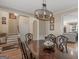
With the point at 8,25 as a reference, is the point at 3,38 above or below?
below

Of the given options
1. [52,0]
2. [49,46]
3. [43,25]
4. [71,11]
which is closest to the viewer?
[49,46]

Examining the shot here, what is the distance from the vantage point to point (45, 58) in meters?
1.63

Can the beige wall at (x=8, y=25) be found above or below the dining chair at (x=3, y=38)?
above

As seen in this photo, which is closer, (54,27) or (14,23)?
(14,23)

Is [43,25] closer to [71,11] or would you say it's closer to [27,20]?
[27,20]

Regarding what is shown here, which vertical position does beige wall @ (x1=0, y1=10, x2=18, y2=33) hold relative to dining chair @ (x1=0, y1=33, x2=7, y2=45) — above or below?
above

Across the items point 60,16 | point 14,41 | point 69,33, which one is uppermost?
point 60,16

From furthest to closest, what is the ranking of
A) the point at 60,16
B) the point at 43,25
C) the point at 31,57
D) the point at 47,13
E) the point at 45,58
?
the point at 43,25
the point at 60,16
the point at 47,13
the point at 31,57
the point at 45,58

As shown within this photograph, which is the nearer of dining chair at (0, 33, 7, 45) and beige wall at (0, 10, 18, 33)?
dining chair at (0, 33, 7, 45)

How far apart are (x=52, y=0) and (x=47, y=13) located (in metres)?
0.97

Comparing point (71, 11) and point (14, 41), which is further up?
point (71, 11)

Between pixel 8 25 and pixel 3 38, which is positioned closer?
pixel 3 38

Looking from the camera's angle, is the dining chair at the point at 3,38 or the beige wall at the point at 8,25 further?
the beige wall at the point at 8,25

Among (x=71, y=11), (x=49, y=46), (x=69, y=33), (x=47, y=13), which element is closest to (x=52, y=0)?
(x=47, y=13)
